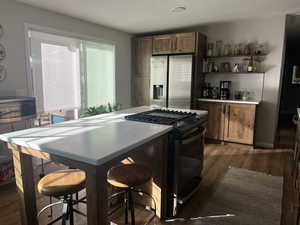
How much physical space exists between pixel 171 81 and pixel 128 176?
307 cm

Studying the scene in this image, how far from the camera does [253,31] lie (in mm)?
4125

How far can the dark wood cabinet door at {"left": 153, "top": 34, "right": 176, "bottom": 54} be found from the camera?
14.8ft

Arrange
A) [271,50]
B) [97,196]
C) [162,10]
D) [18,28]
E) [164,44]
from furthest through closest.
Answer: [164,44] < [271,50] < [162,10] < [18,28] < [97,196]

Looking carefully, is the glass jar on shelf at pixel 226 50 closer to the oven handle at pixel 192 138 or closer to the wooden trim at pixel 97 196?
the oven handle at pixel 192 138

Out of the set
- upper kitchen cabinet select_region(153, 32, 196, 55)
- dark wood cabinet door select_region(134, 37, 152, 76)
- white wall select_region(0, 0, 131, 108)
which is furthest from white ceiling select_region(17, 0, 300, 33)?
dark wood cabinet door select_region(134, 37, 152, 76)

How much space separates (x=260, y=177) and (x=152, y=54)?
326cm

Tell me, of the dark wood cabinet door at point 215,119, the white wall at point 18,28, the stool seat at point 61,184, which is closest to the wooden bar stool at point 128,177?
the stool seat at point 61,184

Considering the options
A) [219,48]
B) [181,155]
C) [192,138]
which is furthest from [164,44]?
[181,155]

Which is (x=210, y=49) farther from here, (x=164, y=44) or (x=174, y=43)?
(x=164, y=44)

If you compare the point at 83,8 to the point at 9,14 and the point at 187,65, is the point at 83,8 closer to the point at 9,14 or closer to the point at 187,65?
the point at 9,14

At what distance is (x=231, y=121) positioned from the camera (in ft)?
13.5

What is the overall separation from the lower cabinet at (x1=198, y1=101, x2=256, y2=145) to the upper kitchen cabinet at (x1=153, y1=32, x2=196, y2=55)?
116 cm

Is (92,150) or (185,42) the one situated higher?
(185,42)

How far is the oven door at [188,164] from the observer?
6.65ft
